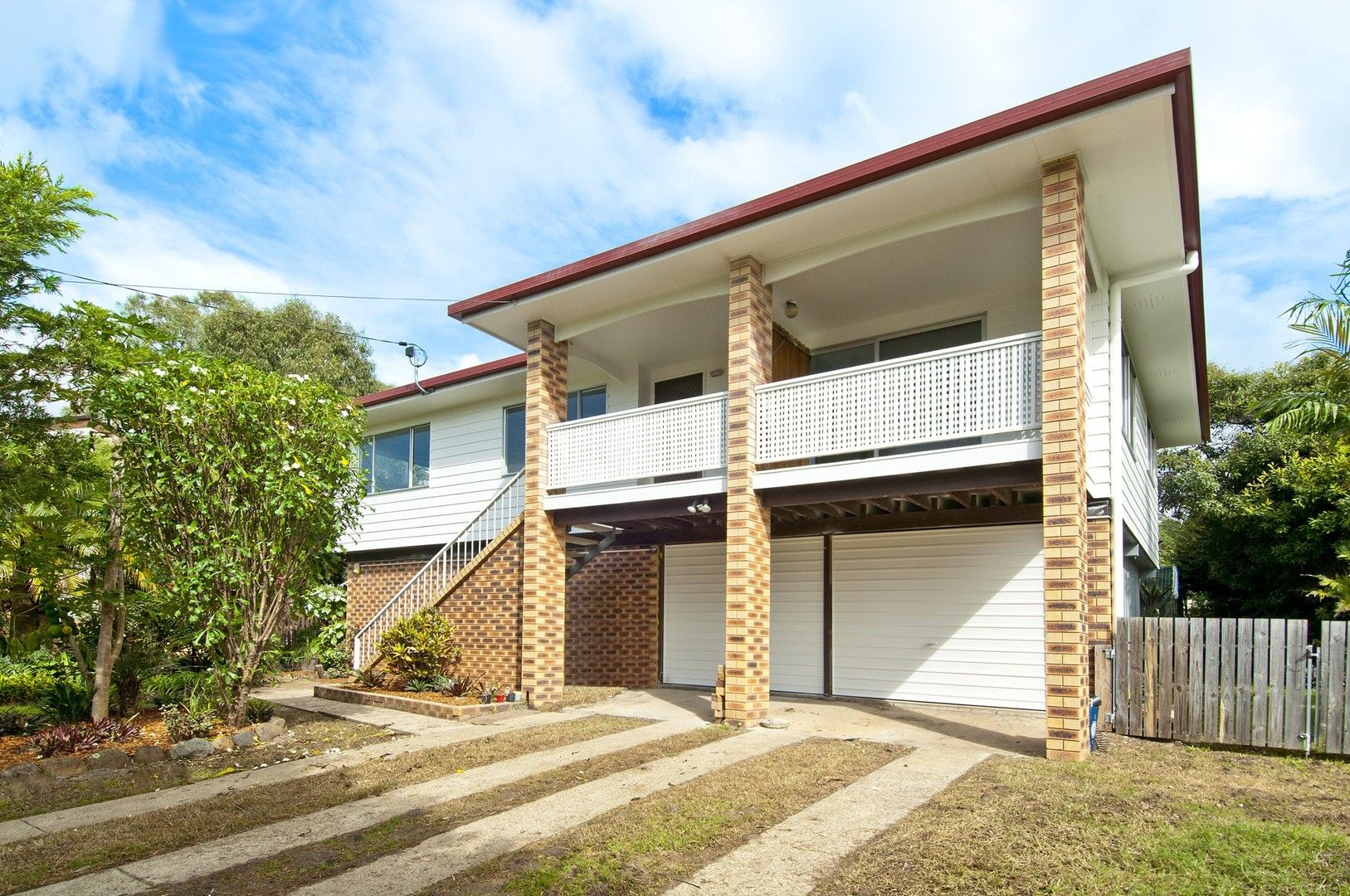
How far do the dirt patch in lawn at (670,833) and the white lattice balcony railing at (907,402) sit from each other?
10.9 feet

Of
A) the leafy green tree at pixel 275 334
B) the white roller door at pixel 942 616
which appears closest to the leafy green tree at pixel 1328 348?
the white roller door at pixel 942 616

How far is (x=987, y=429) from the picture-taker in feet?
27.8

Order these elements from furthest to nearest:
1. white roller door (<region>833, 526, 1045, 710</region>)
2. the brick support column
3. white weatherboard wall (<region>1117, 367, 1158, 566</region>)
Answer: white weatherboard wall (<region>1117, 367, 1158, 566</region>)
white roller door (<region>833, 526, 1045, 710</region>)
the brick support column

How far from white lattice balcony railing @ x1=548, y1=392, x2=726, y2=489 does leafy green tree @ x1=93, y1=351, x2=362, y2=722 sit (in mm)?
3289

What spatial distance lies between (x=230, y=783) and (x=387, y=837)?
272 cm

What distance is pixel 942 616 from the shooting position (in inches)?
445

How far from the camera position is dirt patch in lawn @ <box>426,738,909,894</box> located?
15.2 ft

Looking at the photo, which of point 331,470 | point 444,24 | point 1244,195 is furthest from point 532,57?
point 1244,195

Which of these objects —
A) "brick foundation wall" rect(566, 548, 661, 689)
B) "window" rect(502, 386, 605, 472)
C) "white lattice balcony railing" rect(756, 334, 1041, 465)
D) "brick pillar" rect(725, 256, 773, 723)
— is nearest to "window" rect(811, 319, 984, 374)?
"white lattice balcony railing" rect(756, 334, 1041, 465)

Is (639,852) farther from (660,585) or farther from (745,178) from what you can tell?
(745,178)

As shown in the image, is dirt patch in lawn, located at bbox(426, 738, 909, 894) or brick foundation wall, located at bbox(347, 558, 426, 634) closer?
dirt patch in lawn, located at bbox(426, 738, 909, 894)

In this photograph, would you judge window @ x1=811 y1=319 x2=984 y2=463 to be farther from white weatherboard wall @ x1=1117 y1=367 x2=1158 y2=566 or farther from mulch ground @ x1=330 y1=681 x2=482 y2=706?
mulch ground @ x1=330 y1=681 x2=482 y2=706

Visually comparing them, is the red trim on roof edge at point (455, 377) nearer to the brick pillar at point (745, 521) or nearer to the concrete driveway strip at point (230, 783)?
the brick pillar at point (745, 521)

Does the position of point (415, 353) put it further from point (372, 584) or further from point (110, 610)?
point (110, 610)
